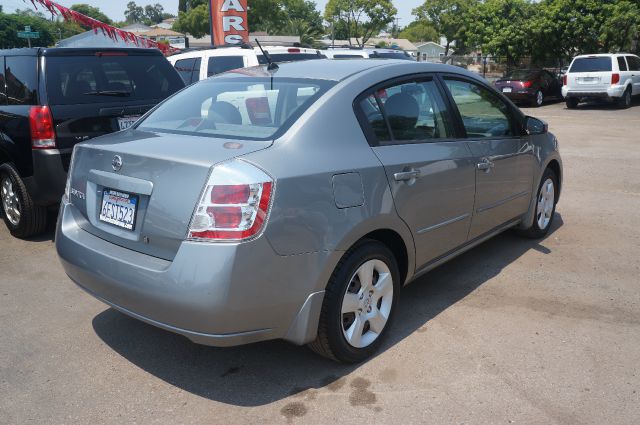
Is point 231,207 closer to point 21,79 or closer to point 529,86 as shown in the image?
point 21,79

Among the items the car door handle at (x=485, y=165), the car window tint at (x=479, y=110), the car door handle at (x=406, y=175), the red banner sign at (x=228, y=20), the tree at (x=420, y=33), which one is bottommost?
the car door handle at (x=485, y=165)

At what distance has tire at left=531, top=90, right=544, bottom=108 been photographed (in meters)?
21.3

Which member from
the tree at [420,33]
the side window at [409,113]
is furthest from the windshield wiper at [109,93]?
the tree at [420,33]

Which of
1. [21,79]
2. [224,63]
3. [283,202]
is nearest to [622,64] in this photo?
[224,63]

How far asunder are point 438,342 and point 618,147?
9.38 m

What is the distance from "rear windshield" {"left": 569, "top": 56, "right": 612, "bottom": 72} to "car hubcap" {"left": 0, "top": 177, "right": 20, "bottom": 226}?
1821 cm

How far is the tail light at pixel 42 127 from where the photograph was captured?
5.27m

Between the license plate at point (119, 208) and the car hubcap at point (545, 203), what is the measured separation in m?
3.89

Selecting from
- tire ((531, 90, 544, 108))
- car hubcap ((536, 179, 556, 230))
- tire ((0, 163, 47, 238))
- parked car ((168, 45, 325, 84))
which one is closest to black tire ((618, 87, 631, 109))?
tire ((531, 90, 544, 108))

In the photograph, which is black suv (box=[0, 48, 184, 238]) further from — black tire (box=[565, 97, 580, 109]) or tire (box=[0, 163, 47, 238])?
black tire (box=[565, 97, 580, 109])

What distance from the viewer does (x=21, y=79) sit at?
5.61 m

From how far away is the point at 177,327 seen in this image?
2887 millimetres

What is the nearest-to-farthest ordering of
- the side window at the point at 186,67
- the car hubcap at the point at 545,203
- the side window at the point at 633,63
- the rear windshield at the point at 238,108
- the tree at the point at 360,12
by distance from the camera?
the rear windshield at the point at 238,108 < the car hubcap at the point at 545,203 < the side window at the point at 186,67 < the side window at the point at 633,63 < the tree at the point at 360,12

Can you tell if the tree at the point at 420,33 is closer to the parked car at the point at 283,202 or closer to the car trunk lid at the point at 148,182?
the parked car at the point at 283,202
